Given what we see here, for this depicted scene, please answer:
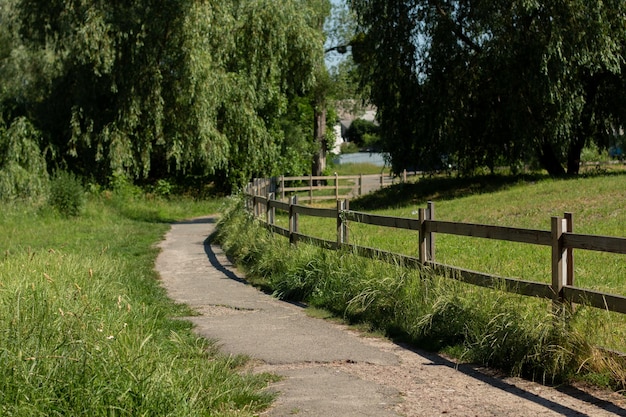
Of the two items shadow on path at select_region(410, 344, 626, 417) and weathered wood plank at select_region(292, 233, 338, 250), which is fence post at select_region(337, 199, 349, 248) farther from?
shadow on path at select_region(410, 344, 626, 417)

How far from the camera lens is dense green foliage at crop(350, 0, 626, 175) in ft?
92.3

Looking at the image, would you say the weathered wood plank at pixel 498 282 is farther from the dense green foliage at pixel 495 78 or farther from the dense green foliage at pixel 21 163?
the dense green foliage at pixel 21 163

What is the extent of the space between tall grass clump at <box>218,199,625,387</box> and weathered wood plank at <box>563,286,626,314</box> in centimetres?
14

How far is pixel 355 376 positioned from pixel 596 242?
2.51m

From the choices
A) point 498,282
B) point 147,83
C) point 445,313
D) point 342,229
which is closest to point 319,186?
point 147,83

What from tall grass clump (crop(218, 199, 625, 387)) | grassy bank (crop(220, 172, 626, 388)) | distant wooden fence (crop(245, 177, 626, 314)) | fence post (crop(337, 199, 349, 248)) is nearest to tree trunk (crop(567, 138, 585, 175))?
grassy bank (crop(220, 172, 626, 388))

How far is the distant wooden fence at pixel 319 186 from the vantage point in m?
32.4

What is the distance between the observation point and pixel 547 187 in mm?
26375

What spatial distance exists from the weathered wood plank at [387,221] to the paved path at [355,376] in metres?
1.57

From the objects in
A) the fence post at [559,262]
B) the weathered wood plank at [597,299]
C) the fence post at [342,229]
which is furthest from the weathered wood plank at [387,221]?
the weathered wood plank at [597,299]

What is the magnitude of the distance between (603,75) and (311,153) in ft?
58.6

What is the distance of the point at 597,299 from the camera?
7.48m

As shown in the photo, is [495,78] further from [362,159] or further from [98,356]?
[362,159]

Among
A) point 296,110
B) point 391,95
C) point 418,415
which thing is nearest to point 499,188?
point 391,95
